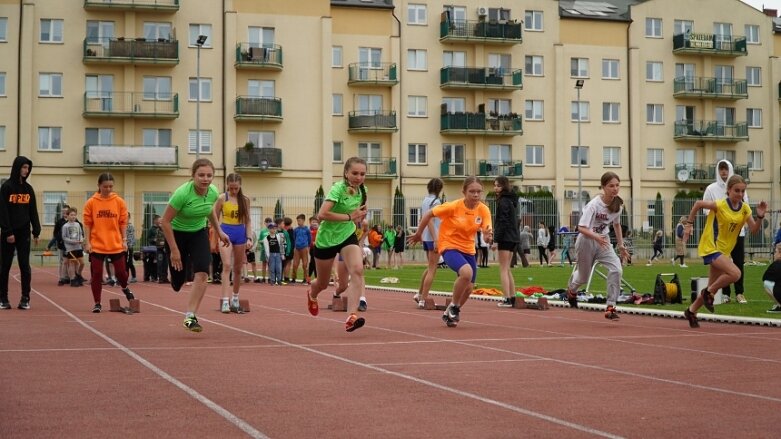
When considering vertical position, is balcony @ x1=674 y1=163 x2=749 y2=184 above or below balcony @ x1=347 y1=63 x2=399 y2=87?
below

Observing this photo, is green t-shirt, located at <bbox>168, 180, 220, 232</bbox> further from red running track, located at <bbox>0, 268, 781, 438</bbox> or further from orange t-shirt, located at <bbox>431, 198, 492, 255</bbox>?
orange t-shirt, located at <bbox>431, 198, 492, 255</bbox>

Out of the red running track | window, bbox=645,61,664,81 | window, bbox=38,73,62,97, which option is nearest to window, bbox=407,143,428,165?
window, bbox=645,61,664,81

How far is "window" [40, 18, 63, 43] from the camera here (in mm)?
60625

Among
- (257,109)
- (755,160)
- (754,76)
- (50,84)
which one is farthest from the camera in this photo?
(755,160)

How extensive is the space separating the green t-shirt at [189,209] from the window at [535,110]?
5964 cm

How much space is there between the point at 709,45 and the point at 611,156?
979cm

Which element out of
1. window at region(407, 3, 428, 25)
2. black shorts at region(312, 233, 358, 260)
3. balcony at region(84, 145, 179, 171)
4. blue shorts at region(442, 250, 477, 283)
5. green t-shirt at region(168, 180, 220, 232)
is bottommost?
blue shorts at region(442, 250, 477, 283)

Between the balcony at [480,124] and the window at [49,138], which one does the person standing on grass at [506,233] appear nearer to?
the window at [49,138]

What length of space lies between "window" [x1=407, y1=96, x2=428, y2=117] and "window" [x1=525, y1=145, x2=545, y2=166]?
7468 millimetres

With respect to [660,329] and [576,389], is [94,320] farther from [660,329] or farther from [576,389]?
[576,389]

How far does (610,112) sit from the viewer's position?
7238 centimetres

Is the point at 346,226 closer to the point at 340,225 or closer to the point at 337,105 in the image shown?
the point at 340,225

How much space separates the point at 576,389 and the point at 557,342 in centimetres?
381

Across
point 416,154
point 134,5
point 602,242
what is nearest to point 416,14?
point 416,154
